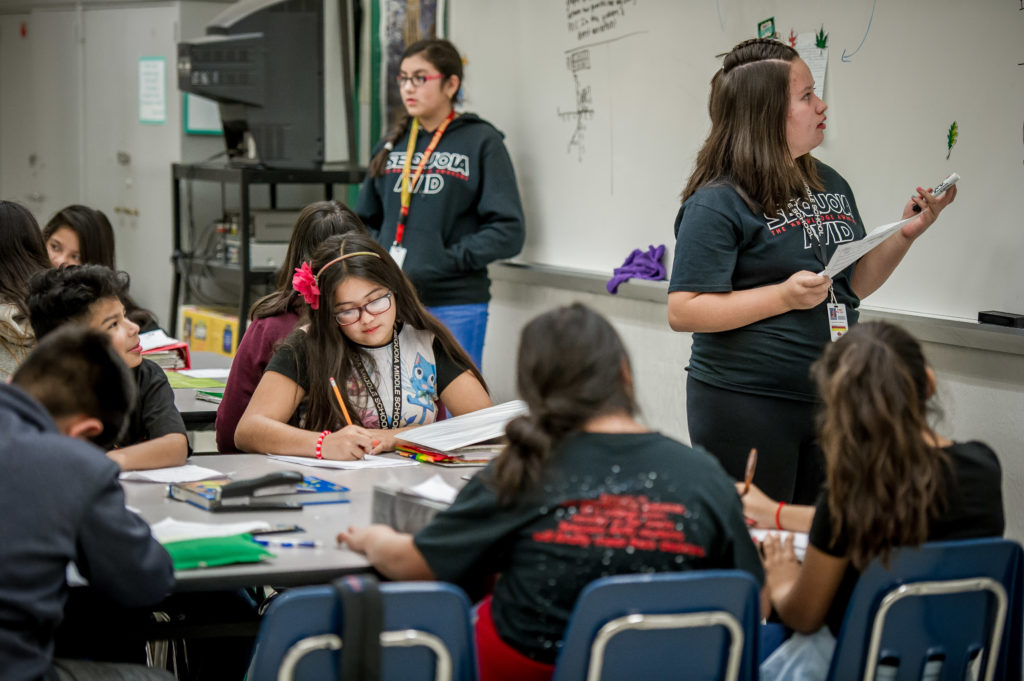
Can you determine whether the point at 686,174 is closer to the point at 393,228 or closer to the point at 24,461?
the point at 393,228

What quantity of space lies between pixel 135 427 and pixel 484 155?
2216 mm

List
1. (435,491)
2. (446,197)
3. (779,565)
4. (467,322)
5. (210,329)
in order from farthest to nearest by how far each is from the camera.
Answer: (210,329)
(467,322)
(446,197)
(435,491)
(779,565)

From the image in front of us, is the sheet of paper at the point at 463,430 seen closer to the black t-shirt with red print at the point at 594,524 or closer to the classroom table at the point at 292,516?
the classroom table at the point at 292,516

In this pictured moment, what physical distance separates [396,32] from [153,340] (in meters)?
2.68

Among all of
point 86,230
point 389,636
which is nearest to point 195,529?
point 389,636

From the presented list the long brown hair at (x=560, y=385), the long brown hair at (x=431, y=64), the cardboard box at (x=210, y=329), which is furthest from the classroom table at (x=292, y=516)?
the cardboard box at (x=210, y=329)

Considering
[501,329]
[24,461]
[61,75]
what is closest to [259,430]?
[24,461]

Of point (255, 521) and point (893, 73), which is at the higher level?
point (893, 73)

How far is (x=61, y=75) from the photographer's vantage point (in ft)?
23.4

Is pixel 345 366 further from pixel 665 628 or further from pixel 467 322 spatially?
pixel 467 322

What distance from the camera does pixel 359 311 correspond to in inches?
110

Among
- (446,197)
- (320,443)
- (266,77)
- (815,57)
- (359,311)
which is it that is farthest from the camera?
(266,77)

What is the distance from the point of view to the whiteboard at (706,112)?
2873mm

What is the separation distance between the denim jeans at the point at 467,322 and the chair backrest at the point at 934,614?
9.46 ft
